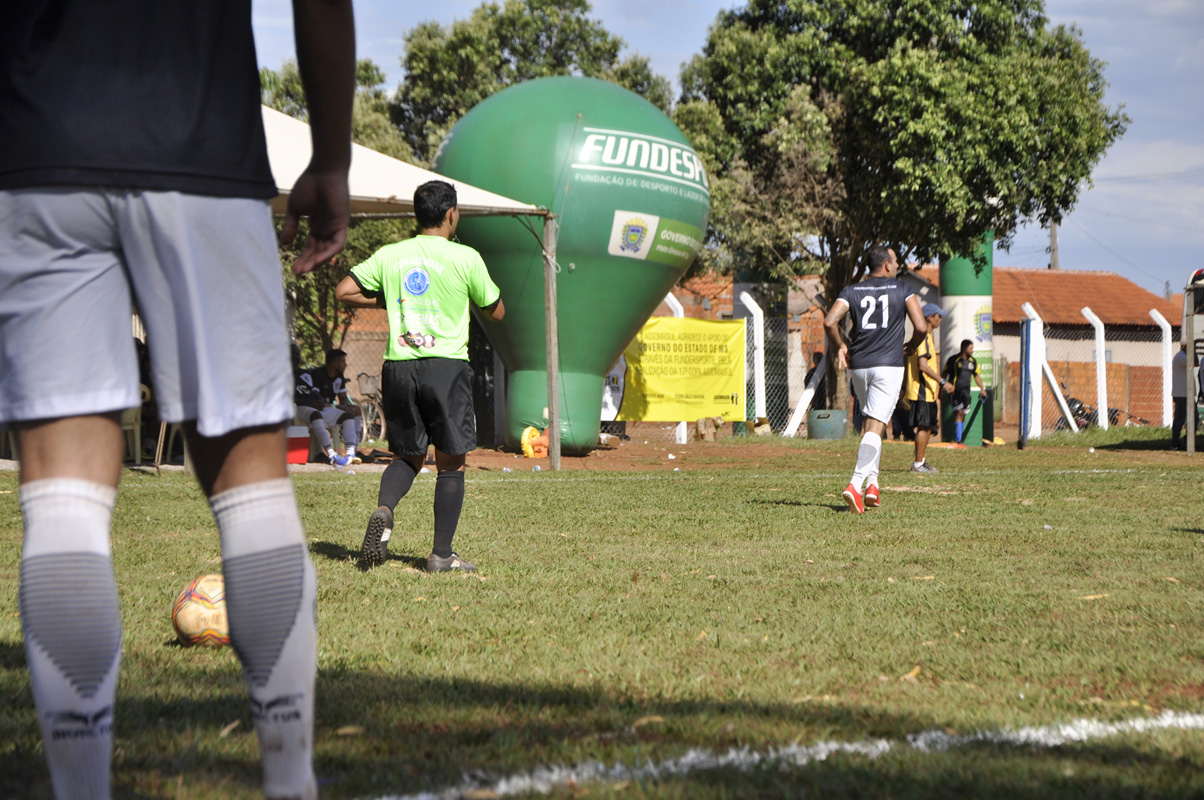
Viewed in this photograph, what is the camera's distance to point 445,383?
5578 mm

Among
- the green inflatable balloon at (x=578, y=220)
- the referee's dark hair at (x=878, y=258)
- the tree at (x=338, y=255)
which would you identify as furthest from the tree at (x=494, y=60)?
the referee's dark hair at (x=878, y=258)

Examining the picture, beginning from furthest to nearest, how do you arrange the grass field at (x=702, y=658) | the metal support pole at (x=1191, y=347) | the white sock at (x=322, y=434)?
the metal support pole at (x=1191, y=347) → the white sock at (x=322, y=434) → the grass field at (x=702, y=658)

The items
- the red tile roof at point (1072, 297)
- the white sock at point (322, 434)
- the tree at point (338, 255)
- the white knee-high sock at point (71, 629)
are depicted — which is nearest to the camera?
the white knee-high sock at point (71, 629)

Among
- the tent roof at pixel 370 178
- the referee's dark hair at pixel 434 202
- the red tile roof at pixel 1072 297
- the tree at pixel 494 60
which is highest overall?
the tree at pixel 494 60

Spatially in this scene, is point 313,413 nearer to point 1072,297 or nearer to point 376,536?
point 376,536

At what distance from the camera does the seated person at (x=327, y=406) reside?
44.0 ft

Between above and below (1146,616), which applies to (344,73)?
above

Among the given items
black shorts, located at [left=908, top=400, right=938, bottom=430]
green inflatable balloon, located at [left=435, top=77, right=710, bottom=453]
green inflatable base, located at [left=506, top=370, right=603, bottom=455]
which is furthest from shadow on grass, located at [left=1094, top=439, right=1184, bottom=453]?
green inflatable base, located at [left=506, top=370, right=603, bottom=455]

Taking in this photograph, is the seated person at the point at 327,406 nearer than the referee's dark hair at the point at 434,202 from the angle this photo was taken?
No

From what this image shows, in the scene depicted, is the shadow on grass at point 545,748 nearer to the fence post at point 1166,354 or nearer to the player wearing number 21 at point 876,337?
the player wearing number 21 at point 876,337

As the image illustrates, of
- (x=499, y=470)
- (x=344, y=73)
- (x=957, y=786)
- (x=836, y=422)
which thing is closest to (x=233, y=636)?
(x=344, y=73)

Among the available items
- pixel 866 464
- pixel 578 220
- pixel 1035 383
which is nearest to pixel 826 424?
pixel 1035 383

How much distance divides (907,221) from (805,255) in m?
2.20

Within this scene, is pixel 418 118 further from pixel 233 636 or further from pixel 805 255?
pixel 233 636
